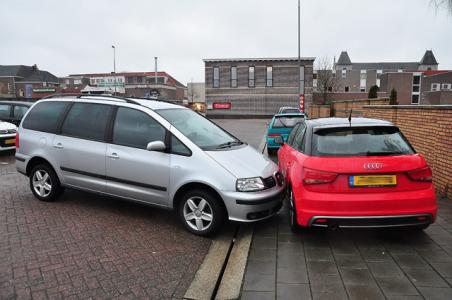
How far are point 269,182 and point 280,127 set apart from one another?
24.0 ft

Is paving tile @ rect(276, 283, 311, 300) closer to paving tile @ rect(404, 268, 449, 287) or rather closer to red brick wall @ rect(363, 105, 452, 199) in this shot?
paving tile @ rect(404, 268, 449, 287)

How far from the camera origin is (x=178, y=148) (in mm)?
4746

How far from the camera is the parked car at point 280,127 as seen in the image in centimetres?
1172

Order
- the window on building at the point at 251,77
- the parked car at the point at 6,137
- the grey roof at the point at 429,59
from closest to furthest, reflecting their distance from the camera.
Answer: the parked car at the point at 6,137, the window on building at the point at 251,77, the grey roof at the point at 429,59

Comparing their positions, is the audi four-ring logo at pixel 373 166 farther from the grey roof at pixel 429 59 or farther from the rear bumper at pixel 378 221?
the grey roof at pixel 429 59

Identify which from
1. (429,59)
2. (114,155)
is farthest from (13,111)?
(429,59)

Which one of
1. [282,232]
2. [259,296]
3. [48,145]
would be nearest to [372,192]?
[282,232]

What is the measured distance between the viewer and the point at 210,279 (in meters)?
3.52

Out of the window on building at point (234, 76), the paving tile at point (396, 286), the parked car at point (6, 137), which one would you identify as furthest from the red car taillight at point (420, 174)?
the window on building at point (234, 76)

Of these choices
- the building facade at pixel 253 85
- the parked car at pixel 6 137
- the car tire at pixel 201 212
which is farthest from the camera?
the building facade at pixel 253 85

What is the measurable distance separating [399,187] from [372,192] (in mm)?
297

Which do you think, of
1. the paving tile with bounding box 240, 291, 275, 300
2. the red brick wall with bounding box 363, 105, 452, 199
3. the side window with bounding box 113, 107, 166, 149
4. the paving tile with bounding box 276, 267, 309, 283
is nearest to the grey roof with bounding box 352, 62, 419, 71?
the red brick wall with bounding box 363, 105, 452, 199

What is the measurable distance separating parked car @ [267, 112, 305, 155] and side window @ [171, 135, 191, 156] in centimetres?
714

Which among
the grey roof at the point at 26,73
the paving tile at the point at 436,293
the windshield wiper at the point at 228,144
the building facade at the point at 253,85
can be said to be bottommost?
the paving tile at the point at 436,293
